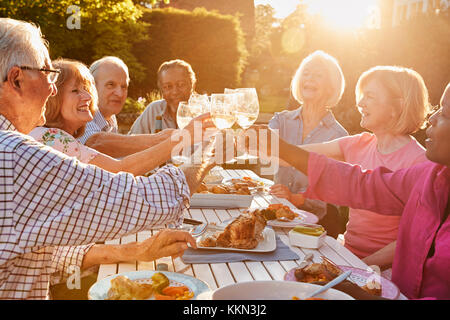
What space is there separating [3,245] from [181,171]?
0.59 meters

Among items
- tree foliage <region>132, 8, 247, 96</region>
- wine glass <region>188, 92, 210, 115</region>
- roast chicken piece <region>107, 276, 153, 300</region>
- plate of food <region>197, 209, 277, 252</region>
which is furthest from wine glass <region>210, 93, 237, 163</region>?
tree foliage <region>132, 8, 247, 96</region>

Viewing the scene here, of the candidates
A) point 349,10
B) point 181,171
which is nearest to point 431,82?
point 349,10

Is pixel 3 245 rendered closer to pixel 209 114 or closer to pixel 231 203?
pixel 209 114

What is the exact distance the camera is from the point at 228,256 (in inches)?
77.1

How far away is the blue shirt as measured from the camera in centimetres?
416

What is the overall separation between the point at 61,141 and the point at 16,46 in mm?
1164

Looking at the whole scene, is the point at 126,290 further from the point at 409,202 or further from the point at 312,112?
the point at 312,112

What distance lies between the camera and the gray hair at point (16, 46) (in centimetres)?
150

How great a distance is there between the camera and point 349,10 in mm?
8008

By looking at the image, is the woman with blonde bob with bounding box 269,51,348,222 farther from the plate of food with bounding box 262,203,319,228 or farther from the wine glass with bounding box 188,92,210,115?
the wine glass with bounding box 188,92,210,115

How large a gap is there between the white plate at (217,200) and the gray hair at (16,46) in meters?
1.57

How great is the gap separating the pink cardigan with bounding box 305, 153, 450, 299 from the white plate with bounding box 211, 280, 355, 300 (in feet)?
2.62

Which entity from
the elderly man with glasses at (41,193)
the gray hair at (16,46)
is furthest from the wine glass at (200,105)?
the gray hair at (16,46)

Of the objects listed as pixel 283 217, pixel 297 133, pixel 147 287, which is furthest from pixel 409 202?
pixel 297 133
